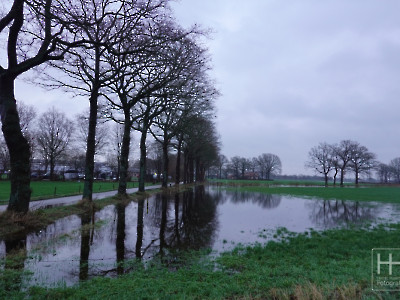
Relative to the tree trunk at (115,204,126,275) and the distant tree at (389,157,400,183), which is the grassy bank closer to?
the tree trunk at (115,204,126,275)

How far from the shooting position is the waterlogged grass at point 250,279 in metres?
4.96

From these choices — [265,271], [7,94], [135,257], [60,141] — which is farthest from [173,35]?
[60,141]

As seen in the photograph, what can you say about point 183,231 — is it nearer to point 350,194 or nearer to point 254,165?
point 350,194

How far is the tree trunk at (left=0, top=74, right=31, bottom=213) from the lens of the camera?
37.0ft

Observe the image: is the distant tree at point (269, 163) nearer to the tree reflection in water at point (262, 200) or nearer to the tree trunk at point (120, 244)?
the tree reflection in water at point (262, 200)

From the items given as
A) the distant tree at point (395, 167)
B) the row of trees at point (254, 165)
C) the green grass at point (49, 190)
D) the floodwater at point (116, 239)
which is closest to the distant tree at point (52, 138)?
the green grass at point (49, 190)

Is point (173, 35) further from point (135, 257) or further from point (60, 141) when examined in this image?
point (60, 141)

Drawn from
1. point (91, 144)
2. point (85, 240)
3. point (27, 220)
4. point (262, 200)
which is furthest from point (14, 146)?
point (262, 200)

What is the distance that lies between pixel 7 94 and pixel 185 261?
9358 mm

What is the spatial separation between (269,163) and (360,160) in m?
56.0

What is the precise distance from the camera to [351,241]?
1090cm

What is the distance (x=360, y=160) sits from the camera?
308 ft

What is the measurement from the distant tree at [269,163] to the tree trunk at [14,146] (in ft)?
457

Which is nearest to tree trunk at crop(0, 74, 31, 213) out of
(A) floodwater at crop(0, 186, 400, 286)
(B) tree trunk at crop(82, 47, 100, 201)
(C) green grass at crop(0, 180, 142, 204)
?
(C) green grass at crop(0, 180, 142, 204)
